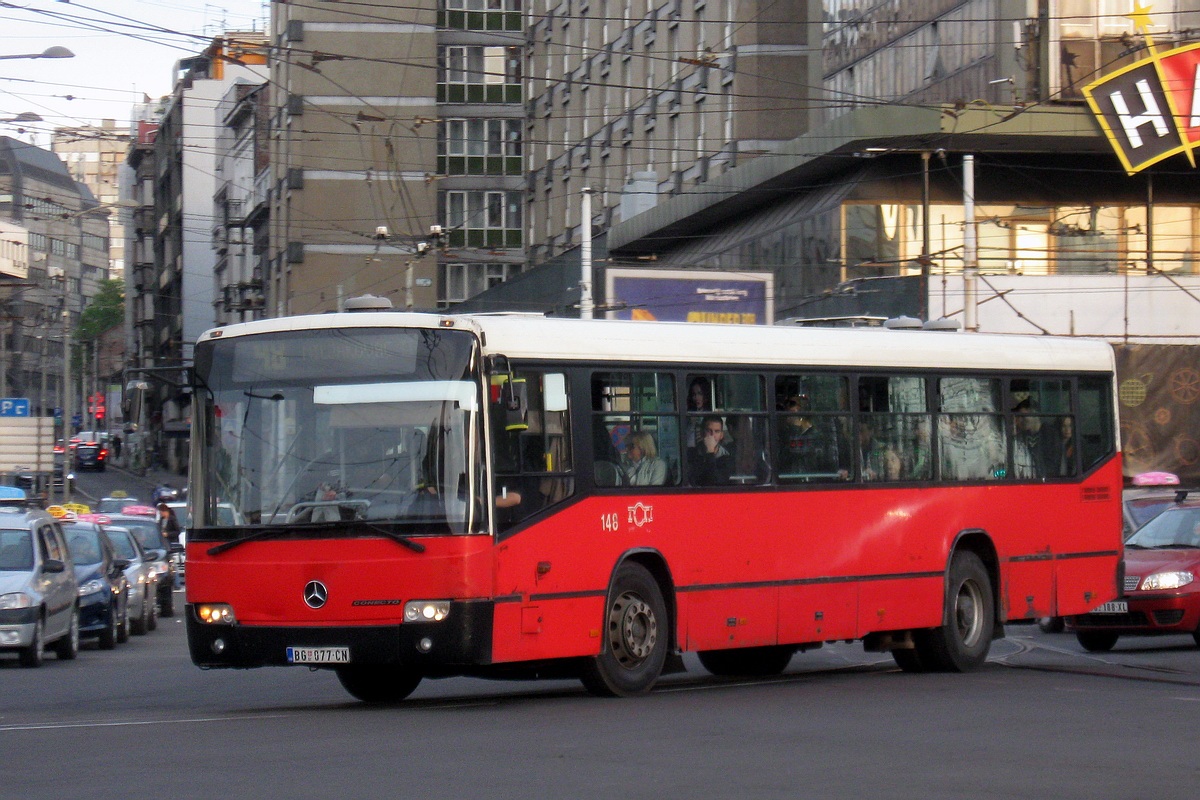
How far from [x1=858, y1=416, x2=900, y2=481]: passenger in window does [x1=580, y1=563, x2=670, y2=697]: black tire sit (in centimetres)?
275

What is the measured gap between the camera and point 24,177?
141m

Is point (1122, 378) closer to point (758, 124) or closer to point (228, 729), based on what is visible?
point (758, 124)

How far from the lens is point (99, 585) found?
2320cm

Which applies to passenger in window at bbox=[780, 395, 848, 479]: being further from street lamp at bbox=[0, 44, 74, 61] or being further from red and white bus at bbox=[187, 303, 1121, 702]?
street lamp at bbox=[0, 44, 74, 61]

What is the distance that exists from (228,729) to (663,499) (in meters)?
3.79

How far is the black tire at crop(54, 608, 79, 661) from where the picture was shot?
827 inches

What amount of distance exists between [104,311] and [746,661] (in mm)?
148266

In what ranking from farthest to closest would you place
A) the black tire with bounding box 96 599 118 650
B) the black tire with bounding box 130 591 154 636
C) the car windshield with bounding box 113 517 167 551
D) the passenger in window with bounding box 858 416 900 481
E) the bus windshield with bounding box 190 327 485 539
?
1. the car windshield with bounding box 113 517 167 551
2. the black tire with bounding box 130 591 154 636
3. the black tire with bounding box 96 599 118 650
4. the passenger in window with bounding box 858 416 900 481
5. the bus windshield with bounding box 190 327 485 539

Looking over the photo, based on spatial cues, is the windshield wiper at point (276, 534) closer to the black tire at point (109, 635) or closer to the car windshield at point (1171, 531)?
the black tire at point (109, 635)

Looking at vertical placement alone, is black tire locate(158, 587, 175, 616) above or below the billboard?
below

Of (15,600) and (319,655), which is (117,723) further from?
(15,600)

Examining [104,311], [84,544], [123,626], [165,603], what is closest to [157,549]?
[165,603]

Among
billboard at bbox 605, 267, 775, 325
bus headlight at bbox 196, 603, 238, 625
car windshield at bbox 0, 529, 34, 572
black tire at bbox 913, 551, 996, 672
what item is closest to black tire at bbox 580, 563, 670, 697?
bus headlight at bbox 196, 603, 238, 625

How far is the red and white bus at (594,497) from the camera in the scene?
12.6m
